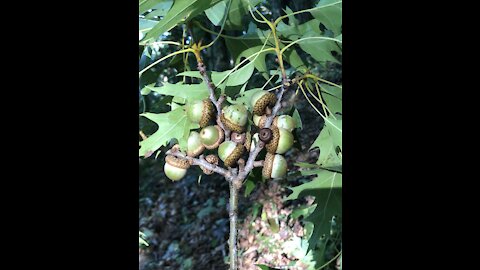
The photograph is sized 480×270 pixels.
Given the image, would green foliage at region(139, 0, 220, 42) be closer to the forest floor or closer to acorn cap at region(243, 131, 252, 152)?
acorn cap at region(243, 131, 252, 152)

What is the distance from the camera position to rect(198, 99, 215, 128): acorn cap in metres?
0.50

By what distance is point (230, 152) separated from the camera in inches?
18.9

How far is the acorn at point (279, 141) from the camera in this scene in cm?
48

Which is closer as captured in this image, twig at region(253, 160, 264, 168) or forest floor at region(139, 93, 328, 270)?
twig at region(253, 160, 264, 168)

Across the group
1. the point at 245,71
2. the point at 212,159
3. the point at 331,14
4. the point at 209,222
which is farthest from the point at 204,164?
the point at 209,222

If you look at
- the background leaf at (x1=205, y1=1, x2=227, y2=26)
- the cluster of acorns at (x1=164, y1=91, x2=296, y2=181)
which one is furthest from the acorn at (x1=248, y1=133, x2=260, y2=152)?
the background leaf at (x1=205, y1=1, x2=227, y2=26)

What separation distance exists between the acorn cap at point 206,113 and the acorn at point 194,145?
0.05 feet

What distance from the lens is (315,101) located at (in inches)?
22.7

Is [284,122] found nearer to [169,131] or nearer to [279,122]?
[279,122]

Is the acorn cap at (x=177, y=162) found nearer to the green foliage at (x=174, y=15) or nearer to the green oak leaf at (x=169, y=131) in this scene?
the green oak leaf at (x=169, y=131)
